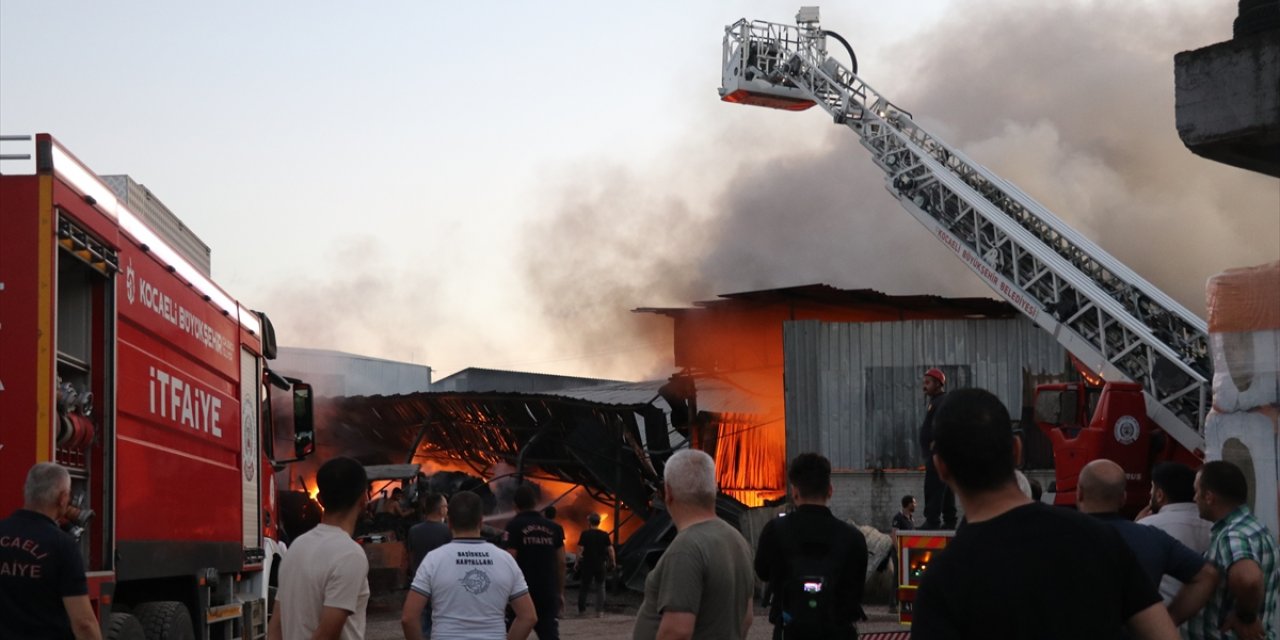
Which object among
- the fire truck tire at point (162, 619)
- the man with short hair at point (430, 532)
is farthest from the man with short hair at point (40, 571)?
the man with short hair at point (430, 532)

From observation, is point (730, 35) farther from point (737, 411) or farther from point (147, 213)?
point (147, 213)

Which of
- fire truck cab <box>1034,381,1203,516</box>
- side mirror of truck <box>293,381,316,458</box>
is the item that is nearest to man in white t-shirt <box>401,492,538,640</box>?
side mirror of truck <box>293,381,316,458</box>

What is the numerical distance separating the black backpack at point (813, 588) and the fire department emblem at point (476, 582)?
1.33m

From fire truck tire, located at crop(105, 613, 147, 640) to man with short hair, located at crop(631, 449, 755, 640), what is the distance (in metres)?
3.78

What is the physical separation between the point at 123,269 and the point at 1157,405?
15262mm

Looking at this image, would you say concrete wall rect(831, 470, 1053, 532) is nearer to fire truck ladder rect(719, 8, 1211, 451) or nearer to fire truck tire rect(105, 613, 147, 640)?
fire truck ladder rect(719, 8, 1211, 451)

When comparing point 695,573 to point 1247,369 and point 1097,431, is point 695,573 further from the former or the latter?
point 1097,431

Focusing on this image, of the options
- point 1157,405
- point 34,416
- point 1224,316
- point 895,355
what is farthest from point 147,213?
point 895,355

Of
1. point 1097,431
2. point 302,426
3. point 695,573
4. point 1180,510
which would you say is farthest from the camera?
point 1097,431

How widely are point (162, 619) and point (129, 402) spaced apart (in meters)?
1.68

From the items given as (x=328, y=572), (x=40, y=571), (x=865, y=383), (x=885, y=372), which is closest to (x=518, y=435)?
(x=865, y=383)

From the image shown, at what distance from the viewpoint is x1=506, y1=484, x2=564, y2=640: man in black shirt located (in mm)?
10789

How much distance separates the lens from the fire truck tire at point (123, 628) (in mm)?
8031

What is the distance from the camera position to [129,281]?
8.33 m
